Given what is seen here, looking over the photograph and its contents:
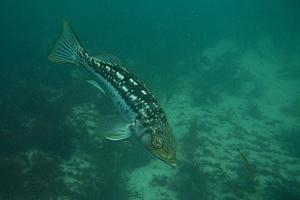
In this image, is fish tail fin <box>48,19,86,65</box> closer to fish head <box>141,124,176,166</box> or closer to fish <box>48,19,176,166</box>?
fish <box>48,19,176,166</box>

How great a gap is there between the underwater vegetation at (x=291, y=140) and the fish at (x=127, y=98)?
11.2m

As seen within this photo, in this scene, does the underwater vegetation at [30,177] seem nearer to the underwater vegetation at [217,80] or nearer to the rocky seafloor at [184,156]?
the rocky seafloor at [184,156]

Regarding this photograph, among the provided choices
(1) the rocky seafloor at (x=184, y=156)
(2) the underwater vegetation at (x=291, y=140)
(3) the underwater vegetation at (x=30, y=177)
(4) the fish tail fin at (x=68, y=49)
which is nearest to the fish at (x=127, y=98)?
(4) the fish tail fin at (x=68, y=49)

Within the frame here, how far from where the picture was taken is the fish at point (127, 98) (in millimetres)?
4766

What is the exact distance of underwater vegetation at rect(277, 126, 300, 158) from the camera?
570 inches

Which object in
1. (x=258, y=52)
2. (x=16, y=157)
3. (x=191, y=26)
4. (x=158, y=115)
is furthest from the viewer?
(x=191, y=26)

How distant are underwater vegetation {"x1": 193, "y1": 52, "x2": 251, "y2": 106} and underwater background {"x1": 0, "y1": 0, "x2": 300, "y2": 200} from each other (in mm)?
82

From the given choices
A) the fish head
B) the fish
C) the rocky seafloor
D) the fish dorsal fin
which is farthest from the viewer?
the rocky seafloor

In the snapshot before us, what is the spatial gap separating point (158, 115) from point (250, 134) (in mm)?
11590

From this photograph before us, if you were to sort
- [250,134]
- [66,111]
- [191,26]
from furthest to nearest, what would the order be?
[191,26]
[250,134]
[66,111]

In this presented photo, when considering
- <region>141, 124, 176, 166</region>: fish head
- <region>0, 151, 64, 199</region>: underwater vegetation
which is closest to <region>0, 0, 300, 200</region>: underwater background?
<region>0, 151, 64, 199</region>: underwater vegetation

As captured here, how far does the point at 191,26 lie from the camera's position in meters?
41.1

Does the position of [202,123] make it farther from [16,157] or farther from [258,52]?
[258,52]

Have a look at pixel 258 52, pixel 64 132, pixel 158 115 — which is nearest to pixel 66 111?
pixel 64 132
